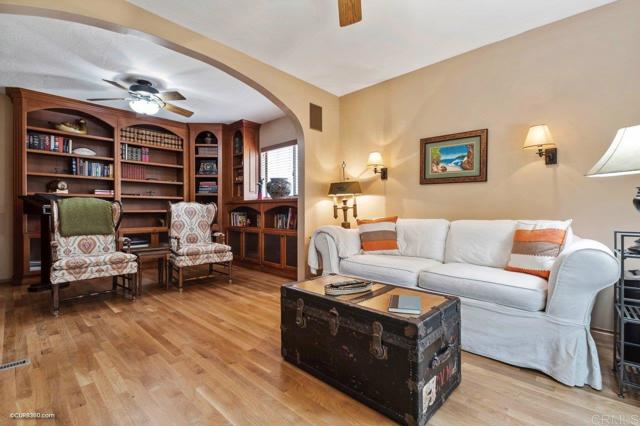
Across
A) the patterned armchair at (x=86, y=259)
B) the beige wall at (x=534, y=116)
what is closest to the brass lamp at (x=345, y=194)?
the beige wall at (x=534, y=116)

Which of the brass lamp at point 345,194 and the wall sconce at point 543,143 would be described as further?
the brass lamp at point 345,194

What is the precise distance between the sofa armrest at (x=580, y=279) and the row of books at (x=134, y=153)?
5629 millimetres

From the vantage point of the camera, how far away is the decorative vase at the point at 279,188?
4.53 metres

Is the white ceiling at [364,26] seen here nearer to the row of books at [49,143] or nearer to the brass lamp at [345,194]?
the brass lamp at [345,194]

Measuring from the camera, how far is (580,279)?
167 centimetres

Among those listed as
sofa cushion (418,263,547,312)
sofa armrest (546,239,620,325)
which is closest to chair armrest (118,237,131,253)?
sofa cushion (418,263,547,312)

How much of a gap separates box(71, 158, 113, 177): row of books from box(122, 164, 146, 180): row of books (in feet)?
0.79

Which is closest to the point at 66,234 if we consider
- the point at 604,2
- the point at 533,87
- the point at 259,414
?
the point at 259,414

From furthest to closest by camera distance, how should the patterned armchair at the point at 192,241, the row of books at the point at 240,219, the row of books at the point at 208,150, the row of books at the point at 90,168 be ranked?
the row of books at the point at 208,150 < the row of books at the point at 240,219 < the row of books at the point at 90,168 < the patterned armchair at the point at 192,241

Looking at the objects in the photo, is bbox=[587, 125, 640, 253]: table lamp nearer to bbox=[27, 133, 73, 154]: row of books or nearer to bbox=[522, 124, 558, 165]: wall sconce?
bbox=[522, 124, 558, 165]: wall sconce

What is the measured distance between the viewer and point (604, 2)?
89.9 inches

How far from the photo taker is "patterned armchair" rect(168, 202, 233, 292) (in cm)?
363

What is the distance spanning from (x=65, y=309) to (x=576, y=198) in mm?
4727

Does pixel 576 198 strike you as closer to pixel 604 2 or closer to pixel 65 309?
pixel 604 2
